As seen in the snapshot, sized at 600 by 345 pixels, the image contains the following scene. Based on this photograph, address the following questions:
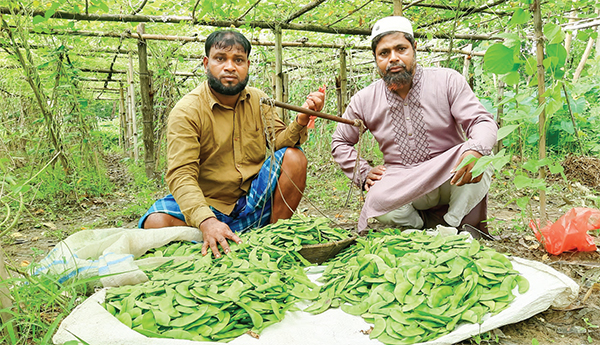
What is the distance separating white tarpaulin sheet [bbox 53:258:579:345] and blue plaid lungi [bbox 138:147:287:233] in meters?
1.10

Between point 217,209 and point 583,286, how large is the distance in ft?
7.02

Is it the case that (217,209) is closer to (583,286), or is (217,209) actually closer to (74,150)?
(583,286)

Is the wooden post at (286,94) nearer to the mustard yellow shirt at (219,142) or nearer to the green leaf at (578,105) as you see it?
the mustard yellow shirt at (219,142)

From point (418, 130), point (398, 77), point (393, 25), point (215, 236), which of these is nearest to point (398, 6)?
point (393, 25)

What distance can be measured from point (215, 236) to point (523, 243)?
186 cm

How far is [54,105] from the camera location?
4.68 meters

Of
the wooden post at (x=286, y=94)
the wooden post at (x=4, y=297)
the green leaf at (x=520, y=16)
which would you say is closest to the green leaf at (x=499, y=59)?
the green leaf at (x=520, y=16)

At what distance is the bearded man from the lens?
8.59ft

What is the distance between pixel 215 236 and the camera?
7.32 feet

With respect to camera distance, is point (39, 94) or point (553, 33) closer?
point (553, 33)

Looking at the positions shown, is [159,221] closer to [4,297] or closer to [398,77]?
[4,297]

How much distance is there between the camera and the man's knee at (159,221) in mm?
2775

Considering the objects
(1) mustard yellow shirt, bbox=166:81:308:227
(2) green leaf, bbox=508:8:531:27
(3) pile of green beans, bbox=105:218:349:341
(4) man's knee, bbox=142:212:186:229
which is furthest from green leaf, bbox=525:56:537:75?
(4) man's knee, bbox=142:212:186:229

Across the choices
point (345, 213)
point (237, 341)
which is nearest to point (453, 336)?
point (237, 341)
